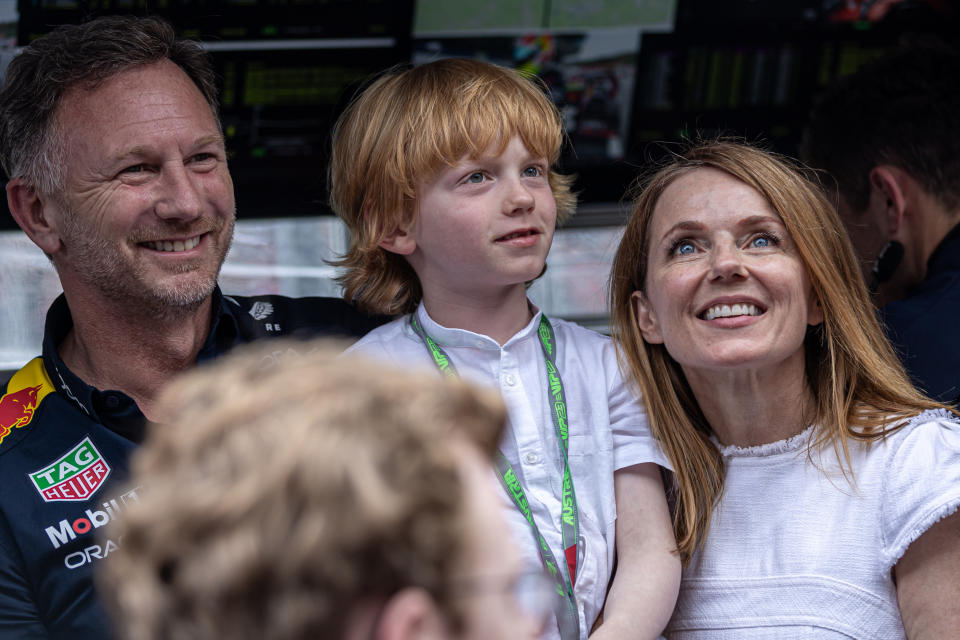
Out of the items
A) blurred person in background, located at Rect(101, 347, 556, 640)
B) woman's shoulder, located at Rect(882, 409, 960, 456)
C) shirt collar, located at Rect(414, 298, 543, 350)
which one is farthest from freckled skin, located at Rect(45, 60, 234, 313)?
woman's shoulder, located at Rect(882, 409, 960, 456)

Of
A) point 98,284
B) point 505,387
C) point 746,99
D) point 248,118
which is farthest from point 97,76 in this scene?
point 746,99

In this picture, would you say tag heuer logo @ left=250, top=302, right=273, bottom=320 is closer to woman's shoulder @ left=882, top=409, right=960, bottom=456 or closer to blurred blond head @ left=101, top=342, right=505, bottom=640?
woman's shoulder @ left=882, top=409, right=960, bottom=456

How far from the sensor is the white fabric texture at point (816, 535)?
1.85 metres

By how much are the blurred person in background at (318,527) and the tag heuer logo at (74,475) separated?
1237 millimetres

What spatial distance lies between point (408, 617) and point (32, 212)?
1.87 meters

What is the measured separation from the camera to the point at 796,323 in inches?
77.7

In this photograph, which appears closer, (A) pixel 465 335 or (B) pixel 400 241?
(A) pixel 465 335

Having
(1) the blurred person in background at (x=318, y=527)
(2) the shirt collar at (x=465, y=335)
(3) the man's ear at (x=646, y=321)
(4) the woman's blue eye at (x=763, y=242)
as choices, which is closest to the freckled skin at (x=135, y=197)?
(2) the shirt collar at (x=465, y=335)

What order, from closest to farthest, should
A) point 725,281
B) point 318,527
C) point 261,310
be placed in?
point 318,527 → point 725,281 → point 261,310

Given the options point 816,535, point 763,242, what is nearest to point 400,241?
point 763,242

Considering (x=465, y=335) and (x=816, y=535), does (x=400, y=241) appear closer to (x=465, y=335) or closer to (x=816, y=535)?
(x=465, y=335)

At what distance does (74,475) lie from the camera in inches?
81.4

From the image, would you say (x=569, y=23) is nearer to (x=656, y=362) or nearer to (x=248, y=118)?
(x=248, y=118)

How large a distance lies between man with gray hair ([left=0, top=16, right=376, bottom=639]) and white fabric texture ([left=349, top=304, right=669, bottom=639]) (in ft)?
1.44
